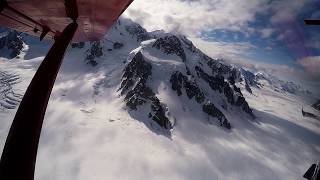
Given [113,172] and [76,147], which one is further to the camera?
[76,147]

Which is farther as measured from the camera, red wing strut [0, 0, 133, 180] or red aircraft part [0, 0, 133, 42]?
red aircraft part [0, 0, 133, 42]

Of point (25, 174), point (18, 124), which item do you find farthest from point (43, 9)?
point (25, 174)

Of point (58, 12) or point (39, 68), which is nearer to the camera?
point (39, 68)

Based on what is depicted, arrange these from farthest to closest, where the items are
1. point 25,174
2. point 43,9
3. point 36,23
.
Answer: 1. point 36,23
2. point 43,9
3. point 25,174

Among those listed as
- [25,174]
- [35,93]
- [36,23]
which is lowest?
[25,174]

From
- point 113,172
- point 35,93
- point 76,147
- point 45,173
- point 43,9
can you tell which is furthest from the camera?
point 76,147

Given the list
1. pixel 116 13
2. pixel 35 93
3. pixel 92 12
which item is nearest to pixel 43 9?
pixel 92 12

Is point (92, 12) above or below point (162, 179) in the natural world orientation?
above

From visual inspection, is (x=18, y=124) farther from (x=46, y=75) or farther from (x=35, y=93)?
(x=46, y=75)

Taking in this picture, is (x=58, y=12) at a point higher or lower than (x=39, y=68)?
higher

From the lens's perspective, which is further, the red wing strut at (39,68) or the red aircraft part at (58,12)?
the red aircraft part at (58,12)
